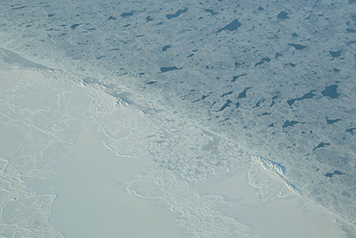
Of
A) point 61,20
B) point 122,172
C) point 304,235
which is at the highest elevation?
point 61,20

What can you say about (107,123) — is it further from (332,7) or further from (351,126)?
(332,7)

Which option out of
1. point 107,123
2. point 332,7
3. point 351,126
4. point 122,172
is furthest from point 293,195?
point 332,7

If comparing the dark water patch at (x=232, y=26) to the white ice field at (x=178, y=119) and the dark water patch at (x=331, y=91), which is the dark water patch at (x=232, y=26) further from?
the dark water patch at (x=331, y=91)

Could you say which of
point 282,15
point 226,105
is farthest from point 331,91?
point 282,15

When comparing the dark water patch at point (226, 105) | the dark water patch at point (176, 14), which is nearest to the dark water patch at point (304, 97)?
the dark water patch at point (226, 105)

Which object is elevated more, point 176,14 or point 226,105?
point 176,14

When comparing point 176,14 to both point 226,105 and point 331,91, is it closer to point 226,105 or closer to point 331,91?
point 226,105

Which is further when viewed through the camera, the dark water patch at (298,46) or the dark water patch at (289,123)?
the dark water patch at (298,46)
